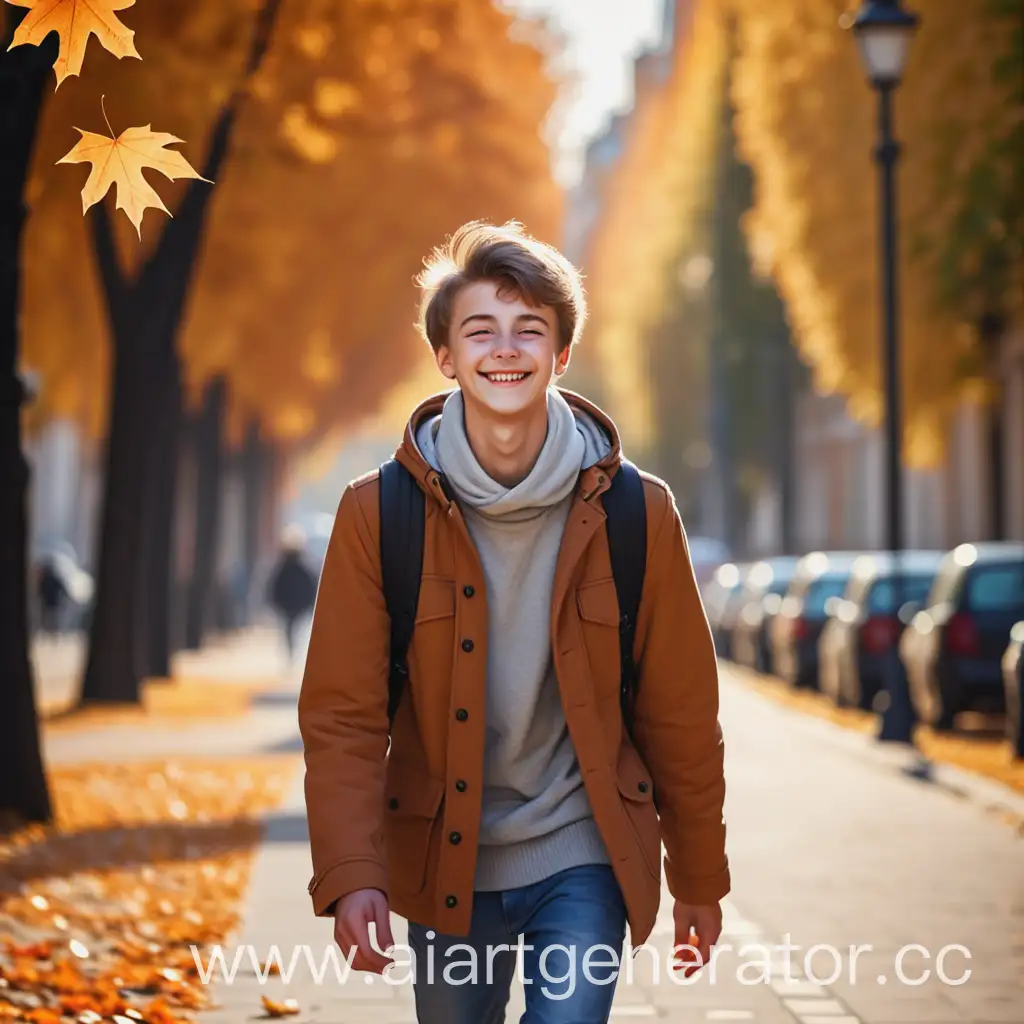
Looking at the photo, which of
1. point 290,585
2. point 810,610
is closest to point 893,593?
point 810,610

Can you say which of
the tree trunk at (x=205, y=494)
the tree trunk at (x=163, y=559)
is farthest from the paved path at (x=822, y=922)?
the tree trunk at (x=205, y=494)

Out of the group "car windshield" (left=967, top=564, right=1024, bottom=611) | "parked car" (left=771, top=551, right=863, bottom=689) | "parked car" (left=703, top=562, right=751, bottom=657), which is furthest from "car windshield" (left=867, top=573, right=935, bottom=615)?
"parked car" (left=703, top=562, right=751, bottom=657)

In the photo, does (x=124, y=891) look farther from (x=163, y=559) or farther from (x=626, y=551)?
(x=163, y=559)

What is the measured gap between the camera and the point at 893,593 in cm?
1912

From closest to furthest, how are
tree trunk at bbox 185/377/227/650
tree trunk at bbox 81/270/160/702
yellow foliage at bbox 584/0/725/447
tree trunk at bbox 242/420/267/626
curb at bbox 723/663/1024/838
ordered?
1. curb at bbox 723/663/1024/838
2. tree trunk at bbox 81/270/160/702
3. tree trunk at bbox 185/377/227/650
4. tree trunk at bbox 242/420/267/626
5. yellow foliage at bbox 584/0/725/447

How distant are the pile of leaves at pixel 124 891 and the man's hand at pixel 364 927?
9.76 ft

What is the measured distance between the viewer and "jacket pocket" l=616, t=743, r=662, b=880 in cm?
443

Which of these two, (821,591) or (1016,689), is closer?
(1016,689)

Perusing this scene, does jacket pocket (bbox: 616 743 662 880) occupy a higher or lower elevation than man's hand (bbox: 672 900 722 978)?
higher

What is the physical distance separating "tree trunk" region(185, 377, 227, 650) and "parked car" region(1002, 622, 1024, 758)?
21.3m

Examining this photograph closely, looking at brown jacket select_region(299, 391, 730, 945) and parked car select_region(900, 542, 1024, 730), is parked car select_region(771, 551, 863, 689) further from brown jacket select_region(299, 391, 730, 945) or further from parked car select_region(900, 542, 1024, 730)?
brown jacket select_region(299, 391, 730, 945)

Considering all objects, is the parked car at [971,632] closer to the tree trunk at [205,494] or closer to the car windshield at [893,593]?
the car windshield at [893,593]

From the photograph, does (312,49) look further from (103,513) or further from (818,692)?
(818,692)

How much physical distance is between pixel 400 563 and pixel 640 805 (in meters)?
0.62
